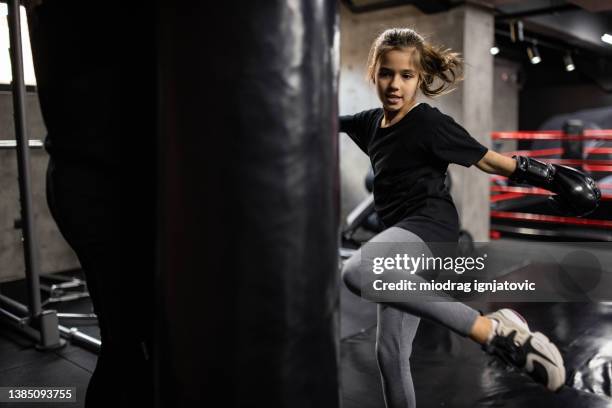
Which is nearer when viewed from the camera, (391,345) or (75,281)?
(391,345)

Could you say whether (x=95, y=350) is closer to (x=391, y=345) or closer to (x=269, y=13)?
(x=391, y=345)

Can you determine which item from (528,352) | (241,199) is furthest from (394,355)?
(241,199)

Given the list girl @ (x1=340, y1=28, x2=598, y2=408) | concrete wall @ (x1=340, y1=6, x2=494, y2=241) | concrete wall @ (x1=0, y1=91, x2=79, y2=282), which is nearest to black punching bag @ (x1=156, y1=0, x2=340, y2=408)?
girl @ (x1=340, y1=28, x2=598, y2=408)

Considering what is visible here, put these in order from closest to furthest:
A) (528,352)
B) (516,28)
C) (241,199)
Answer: (241,199) < (528,352) < (516,28)

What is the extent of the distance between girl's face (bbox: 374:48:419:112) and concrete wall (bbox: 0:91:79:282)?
3067 millimetres

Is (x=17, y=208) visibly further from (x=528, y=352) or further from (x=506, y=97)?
(x=506, y=97)

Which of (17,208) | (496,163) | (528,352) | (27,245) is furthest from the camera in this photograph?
(17,208)

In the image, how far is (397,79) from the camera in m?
1.52

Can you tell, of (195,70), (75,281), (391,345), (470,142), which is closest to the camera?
(195,70)

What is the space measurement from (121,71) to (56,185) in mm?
286

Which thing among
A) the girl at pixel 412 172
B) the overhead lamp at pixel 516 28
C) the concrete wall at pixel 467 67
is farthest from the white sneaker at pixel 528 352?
the overhead lamp at pixel 516 28

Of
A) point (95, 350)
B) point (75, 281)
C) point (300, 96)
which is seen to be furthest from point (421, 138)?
point (75, 281)

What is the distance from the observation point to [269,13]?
96 cm

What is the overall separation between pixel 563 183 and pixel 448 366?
1.25 meters
